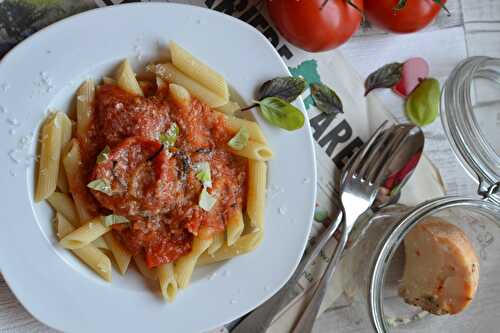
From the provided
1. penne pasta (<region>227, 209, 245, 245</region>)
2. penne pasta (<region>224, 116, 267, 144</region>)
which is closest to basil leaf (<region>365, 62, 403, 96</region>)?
penne pasta (<region>224, 116, 267, 144</region>)

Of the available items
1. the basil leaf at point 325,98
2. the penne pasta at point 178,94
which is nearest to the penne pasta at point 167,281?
the penne pasta at point 178,94

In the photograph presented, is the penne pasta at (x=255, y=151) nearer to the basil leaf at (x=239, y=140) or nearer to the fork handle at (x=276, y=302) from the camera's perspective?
the basil leaf at (x=239, y=140)

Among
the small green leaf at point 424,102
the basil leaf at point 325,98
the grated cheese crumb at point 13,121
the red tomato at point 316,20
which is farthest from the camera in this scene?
the small green leaf at point 424,102

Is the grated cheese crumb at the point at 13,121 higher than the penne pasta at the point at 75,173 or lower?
higher

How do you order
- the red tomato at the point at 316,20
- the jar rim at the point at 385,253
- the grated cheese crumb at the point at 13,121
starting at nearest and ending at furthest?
the grated cheese crumb at the point at 13,121
the red tomato at the point at 316,20
the jar rim at the point at 385,253

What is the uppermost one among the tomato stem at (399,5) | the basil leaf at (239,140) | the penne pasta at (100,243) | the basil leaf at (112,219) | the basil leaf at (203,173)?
the tomato stem at (399,5)

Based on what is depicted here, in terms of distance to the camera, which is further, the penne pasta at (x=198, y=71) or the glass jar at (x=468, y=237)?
the glass jar at (x=468, y=237)

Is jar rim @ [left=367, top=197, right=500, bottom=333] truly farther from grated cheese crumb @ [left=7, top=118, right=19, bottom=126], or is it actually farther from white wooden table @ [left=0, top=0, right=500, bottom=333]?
grated cheese crumb @ [left=7, top=118, right=19, bottom=126]

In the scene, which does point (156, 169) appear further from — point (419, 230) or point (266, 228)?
point (419, 230)
